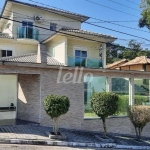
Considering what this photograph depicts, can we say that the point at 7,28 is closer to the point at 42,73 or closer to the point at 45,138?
the point at 42,73

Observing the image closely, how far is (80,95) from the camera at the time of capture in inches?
571

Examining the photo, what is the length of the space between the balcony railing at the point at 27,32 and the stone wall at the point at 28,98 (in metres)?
8.60

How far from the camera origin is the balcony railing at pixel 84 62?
21734 millimetres

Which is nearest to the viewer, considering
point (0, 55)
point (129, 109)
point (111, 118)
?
point (129, 109)

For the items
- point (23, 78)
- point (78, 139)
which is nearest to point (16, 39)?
point (23, 78)

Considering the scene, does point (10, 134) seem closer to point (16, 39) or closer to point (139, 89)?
point (139, 89)

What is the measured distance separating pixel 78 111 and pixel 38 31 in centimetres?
1292

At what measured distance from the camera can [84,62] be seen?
22.2 meters

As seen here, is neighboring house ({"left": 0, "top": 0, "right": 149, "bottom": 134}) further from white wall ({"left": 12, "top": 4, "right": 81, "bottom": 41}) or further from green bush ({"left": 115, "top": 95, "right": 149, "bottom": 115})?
green bush ({"left": 115, "top": 95, "right": 149, "bottom": 115})

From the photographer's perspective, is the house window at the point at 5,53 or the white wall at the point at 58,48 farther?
the house window at the point at 5,53

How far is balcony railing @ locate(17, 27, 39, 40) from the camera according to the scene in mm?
23328

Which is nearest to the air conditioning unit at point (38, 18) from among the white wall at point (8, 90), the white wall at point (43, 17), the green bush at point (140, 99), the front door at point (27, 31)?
the white wall at point (43, 17)

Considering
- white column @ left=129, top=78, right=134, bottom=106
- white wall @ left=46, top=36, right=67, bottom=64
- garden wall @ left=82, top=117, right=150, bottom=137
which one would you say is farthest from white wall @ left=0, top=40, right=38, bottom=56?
garden wall @ left=82, top=117, right=150, bottom=137

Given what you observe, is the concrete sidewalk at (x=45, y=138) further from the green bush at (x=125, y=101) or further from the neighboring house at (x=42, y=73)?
the green bush at (x=125, y=101)
